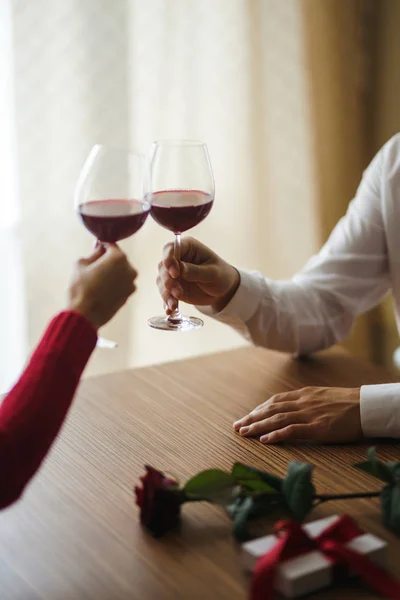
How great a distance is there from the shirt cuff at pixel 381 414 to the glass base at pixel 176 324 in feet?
0.99

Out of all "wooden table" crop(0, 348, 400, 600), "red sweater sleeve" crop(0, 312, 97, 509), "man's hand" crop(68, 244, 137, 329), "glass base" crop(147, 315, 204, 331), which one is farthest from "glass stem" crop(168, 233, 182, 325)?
"red sweater sleeve" crop(0, 312, 97, 509)

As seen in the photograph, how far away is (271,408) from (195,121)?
52.0 inches

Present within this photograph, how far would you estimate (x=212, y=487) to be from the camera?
1.00 metres

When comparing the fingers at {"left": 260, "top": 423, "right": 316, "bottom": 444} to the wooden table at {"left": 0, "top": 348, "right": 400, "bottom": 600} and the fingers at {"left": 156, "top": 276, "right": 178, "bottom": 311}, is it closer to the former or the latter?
the wooden table at {"left": 0, "top": 348, "right": 400, "bottom": 600}

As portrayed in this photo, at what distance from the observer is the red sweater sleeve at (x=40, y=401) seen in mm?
924

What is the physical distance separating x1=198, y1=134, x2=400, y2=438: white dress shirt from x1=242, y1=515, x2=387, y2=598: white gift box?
2.37 ft

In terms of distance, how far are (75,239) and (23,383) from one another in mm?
1369

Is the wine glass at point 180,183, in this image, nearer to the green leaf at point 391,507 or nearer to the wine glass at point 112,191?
the wine glass at point 112,191

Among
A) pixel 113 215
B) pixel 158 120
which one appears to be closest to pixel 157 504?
pixel 113 215

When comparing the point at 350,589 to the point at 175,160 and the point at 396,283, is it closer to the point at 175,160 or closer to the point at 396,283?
the point at 175,160

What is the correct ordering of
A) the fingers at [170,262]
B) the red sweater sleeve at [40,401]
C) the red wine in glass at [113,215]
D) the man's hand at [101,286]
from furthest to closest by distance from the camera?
1. the fingers at [170,262]
2. the red wine in glass at [113,215]
3. the man's hand at [101,286]
4. the red sweater sleeve at [40,401]

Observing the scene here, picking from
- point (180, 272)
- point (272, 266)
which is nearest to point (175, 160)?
point (180, 272)

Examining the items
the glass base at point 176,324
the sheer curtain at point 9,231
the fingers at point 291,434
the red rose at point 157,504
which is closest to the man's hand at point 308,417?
the fingers at point 291,434

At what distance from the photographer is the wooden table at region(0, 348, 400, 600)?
88cm
